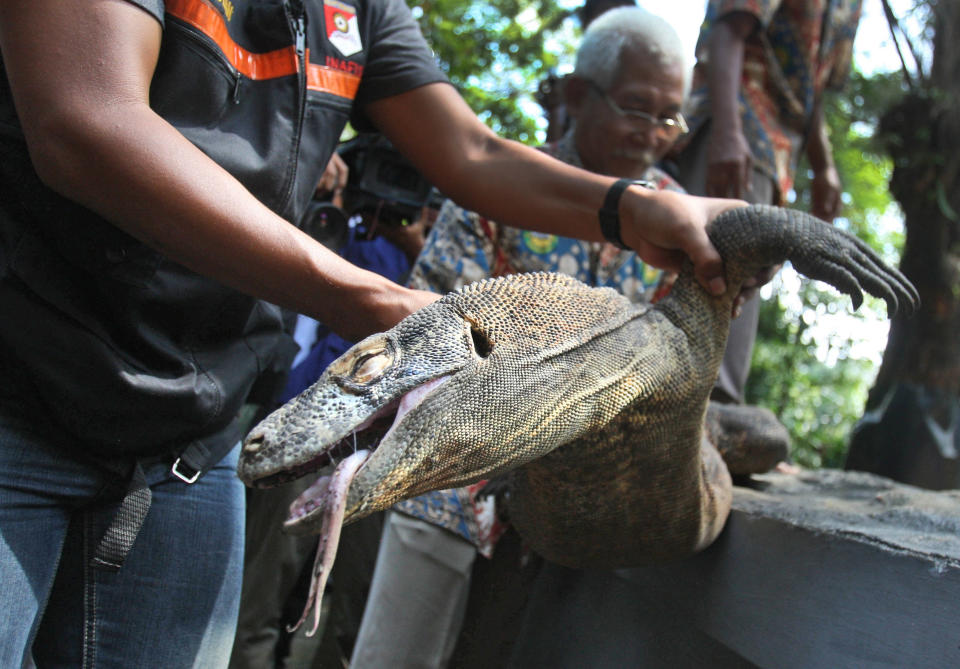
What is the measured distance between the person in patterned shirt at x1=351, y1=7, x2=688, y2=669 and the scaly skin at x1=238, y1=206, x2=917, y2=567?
538mm

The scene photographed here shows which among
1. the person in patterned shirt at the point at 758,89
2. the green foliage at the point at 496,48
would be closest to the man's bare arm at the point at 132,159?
the person in patterned shirt at the point at 758,89

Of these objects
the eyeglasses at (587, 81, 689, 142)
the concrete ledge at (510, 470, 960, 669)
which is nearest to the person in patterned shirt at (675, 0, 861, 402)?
the eyeglasses at (587, 81, 689, 142)

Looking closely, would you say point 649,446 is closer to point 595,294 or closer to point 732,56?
point 595,294

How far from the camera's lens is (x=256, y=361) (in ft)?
5.57

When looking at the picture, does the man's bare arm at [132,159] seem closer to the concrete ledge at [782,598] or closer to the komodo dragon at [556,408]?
the komodo dragon at [556,408]

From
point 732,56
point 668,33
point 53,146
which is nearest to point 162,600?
point 53,146

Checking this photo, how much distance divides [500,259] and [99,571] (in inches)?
60.1

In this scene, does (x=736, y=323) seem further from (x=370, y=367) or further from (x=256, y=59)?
(x=370, y=367)

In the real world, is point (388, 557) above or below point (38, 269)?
below

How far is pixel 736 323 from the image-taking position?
363 centimetres

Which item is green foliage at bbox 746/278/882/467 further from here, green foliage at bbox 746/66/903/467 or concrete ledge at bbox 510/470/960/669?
concrete ledge at bbox 510/470/960/669

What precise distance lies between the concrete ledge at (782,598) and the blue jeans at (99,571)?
867 mm

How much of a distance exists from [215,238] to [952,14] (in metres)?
7.04

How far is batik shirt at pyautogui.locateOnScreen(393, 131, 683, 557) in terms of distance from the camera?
252 centimetres
